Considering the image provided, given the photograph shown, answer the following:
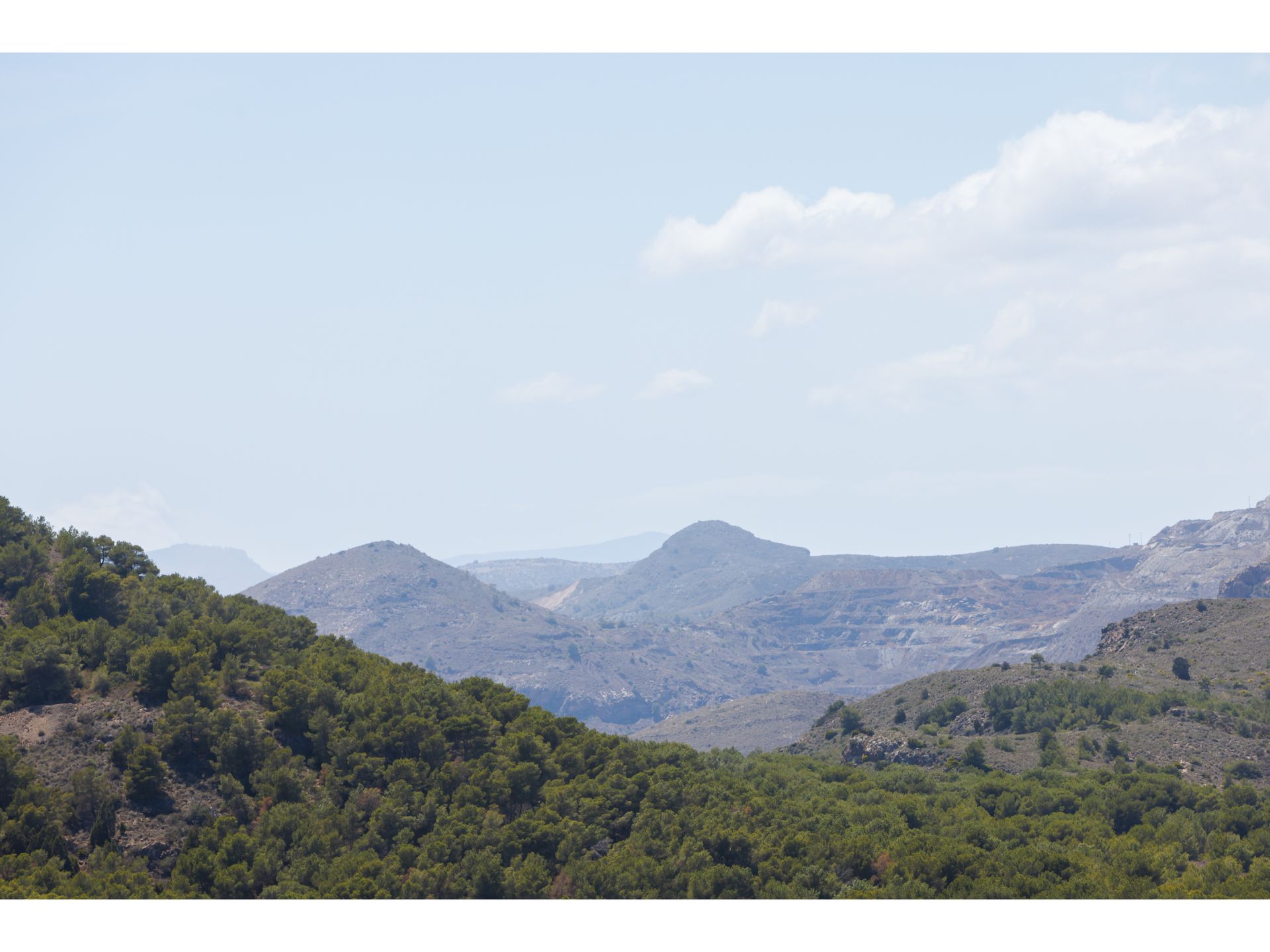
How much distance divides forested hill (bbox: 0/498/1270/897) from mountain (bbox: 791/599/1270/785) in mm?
30685

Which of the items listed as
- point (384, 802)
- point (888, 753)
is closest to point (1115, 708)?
point (888, 753)

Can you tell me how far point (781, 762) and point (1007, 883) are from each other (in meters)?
48.6

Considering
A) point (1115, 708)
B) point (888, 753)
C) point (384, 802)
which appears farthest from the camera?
point (1115, 708)

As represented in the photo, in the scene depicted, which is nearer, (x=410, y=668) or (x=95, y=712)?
(x=95, y=712)

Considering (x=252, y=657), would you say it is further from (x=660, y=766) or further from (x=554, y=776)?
(x=660, y=766)

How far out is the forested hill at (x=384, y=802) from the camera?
58.1 m

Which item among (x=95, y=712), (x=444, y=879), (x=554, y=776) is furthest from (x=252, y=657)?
(x=444, y=879)

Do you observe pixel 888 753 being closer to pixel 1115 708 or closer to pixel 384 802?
pixel 1115 708

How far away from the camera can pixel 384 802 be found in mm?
65562

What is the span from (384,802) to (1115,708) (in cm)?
9721

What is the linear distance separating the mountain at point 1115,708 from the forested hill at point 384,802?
30.7 m

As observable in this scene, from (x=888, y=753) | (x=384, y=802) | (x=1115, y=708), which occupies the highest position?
(x=384, y=802)

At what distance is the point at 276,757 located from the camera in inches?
2640

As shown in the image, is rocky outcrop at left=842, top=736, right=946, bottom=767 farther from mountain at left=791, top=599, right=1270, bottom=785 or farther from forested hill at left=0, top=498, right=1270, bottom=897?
forested hill at left=0, top=498, right=1270, bottom=897
